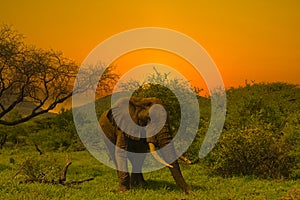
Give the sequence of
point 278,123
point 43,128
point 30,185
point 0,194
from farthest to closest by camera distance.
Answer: point 43,128 < point 278,123 < point 30,185 < point 0,194

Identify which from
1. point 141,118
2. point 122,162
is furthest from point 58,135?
point 141,118

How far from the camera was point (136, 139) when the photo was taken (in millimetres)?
13766

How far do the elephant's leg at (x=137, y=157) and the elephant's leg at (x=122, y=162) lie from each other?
412 mm

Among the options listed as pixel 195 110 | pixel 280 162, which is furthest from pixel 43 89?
pixel 280 162

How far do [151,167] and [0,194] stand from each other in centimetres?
930

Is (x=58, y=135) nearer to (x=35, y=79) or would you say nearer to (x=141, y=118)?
(x=35, y=79)

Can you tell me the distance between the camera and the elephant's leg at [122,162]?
13.9 metres

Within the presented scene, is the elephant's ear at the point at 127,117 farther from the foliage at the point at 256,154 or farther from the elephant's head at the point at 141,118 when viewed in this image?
the foliage at the point at 256,154

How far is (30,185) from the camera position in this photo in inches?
556

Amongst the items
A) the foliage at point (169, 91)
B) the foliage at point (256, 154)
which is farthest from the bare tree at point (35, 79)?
the foliage at point (256, 154)

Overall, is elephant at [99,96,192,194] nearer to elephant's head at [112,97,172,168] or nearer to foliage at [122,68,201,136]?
elephant's head at [112,97,172,168]

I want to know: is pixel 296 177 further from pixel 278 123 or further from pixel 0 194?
pixel 0 194

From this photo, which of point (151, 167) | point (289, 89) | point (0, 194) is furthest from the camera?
point (289, 89)

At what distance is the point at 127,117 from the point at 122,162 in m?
1.57
